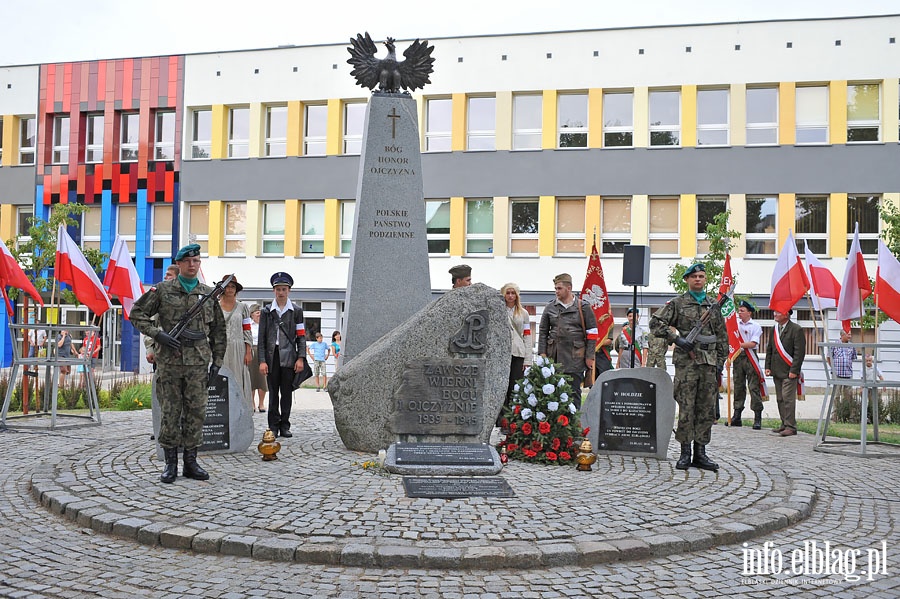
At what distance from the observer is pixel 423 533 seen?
17.4 ft

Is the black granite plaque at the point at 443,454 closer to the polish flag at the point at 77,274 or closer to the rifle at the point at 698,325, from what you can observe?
the rifle at the point at 698,325

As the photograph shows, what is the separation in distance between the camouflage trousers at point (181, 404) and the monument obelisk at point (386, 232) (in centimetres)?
228

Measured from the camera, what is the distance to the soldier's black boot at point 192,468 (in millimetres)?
6887

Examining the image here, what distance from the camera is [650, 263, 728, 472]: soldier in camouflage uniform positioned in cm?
782

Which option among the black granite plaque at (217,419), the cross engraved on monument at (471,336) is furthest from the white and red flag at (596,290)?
the black granite plaque at (217,419)

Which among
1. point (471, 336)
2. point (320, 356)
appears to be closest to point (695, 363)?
point (471, 336)

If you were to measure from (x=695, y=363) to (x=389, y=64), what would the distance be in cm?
486

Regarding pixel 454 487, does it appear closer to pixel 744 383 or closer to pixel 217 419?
pixel 217 419

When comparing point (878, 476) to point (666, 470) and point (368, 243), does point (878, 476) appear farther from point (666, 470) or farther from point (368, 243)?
point (368, 243)

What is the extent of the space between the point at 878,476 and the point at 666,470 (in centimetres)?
242

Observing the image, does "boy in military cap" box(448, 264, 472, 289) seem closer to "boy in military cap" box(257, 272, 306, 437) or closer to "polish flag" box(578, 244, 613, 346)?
"boy in military cap" box(257, 272, 306, 437)

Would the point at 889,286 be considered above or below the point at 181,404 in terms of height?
above

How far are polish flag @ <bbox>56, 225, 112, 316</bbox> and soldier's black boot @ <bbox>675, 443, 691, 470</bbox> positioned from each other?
28.6 ft

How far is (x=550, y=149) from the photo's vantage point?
25.5 metres
